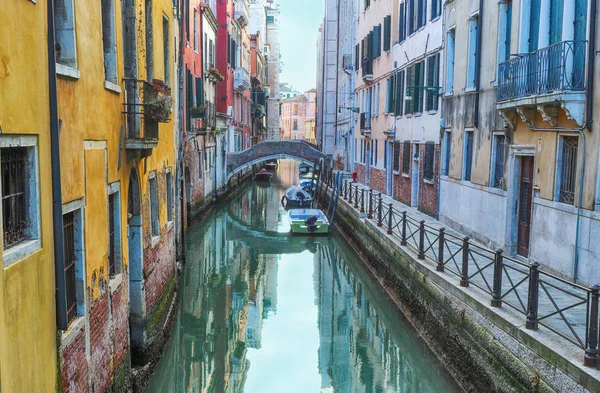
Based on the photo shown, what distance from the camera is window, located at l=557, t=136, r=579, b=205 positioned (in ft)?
31.5

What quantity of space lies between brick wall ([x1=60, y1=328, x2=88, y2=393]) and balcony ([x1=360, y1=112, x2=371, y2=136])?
75.1ft

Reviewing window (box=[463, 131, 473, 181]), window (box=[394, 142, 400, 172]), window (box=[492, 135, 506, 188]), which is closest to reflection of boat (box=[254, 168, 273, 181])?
window (box=[394, 142, 400, 172])

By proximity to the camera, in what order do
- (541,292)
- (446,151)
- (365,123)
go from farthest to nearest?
(365,123) → (446,151) → (541,292)

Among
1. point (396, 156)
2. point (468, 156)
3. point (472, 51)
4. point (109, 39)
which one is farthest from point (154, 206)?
point (396, 156)

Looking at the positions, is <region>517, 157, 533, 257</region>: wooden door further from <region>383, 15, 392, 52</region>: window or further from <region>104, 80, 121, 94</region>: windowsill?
<region>383, 15, 392, 52</region>: window

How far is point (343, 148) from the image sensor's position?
37.8m

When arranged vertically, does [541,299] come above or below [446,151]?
below

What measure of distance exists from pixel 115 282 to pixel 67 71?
2859 millimetres

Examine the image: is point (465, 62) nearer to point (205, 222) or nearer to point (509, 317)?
point (509, 317)

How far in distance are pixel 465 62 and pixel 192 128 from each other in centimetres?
Answer: 1067

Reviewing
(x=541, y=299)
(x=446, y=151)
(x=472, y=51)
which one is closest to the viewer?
(x=541, y=299)

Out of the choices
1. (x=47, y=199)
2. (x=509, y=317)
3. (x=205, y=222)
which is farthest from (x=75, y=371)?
(x=205, y=222)

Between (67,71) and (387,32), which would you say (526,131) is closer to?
(67,71)

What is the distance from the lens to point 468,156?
48.5ft
